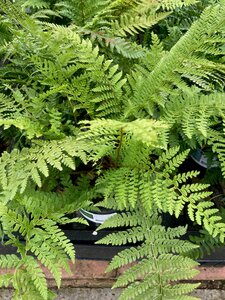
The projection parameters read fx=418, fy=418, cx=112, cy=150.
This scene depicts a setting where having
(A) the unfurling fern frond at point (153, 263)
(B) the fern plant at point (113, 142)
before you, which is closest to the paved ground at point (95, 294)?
(B) the fern plant at point (113, 142)

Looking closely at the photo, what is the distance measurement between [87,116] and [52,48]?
262 mm

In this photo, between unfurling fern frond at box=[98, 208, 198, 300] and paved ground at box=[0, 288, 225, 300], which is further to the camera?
paved ground at box=[0, 288, 225, 300]

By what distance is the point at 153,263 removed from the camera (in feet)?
3.86

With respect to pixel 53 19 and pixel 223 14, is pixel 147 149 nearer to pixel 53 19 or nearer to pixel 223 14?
pixel 223 14

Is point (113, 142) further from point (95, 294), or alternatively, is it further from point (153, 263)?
point (95, 294)

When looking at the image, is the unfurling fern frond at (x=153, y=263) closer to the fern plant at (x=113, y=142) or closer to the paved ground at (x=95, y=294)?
the fern plant at (x=113, y=142)

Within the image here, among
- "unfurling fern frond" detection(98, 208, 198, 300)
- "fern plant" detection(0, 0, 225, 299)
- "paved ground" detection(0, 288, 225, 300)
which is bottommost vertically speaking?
"paved ground" detection(0, 288, 225, 300)

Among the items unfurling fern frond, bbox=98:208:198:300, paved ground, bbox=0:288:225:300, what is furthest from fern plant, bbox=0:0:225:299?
paved ground, bbox=0:288:225:300

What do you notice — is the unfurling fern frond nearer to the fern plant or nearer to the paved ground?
the fern plant

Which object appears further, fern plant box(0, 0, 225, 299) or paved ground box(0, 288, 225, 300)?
paved ground box(0, 288, 225, 300)

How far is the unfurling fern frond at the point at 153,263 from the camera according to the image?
1.13 m

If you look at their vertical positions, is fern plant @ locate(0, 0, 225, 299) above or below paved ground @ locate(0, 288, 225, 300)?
above

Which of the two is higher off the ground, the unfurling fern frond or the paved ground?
the unfurling fern frond

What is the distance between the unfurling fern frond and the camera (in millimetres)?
1134
